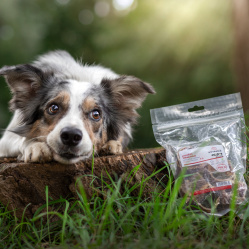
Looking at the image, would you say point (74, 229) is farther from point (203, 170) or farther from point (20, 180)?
point (203, 170)

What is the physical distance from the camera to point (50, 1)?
888 cm

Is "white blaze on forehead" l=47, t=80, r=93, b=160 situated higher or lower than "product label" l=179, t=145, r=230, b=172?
higher

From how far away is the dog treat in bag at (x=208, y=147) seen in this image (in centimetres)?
262

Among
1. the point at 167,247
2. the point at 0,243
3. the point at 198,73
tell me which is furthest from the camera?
the point at 198,73

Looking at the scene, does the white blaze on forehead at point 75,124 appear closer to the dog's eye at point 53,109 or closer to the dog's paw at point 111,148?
the dog's eye at point 53,109

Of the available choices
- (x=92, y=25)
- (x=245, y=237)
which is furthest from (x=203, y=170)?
(x=92, y=25)

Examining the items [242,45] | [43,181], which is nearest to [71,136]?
[43,181]

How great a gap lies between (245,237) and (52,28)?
7.82 meters

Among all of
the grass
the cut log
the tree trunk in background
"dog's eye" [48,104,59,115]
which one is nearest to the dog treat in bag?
the grass

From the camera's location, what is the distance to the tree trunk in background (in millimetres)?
4719

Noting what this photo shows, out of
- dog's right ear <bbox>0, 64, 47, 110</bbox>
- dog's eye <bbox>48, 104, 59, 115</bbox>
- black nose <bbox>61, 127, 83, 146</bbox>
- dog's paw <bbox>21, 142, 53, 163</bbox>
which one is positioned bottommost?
dog's paw <bbox>21, 142, 53, 163</bbox>

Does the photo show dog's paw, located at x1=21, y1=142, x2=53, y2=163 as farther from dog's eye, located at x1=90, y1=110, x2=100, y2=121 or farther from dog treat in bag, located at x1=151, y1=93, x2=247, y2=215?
dog treat in bag, located at x1=151, y1=93, x2=247, y2=215

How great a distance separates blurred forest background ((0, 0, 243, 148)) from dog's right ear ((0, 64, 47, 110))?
1.10m

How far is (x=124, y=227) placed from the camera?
7.48 ft
